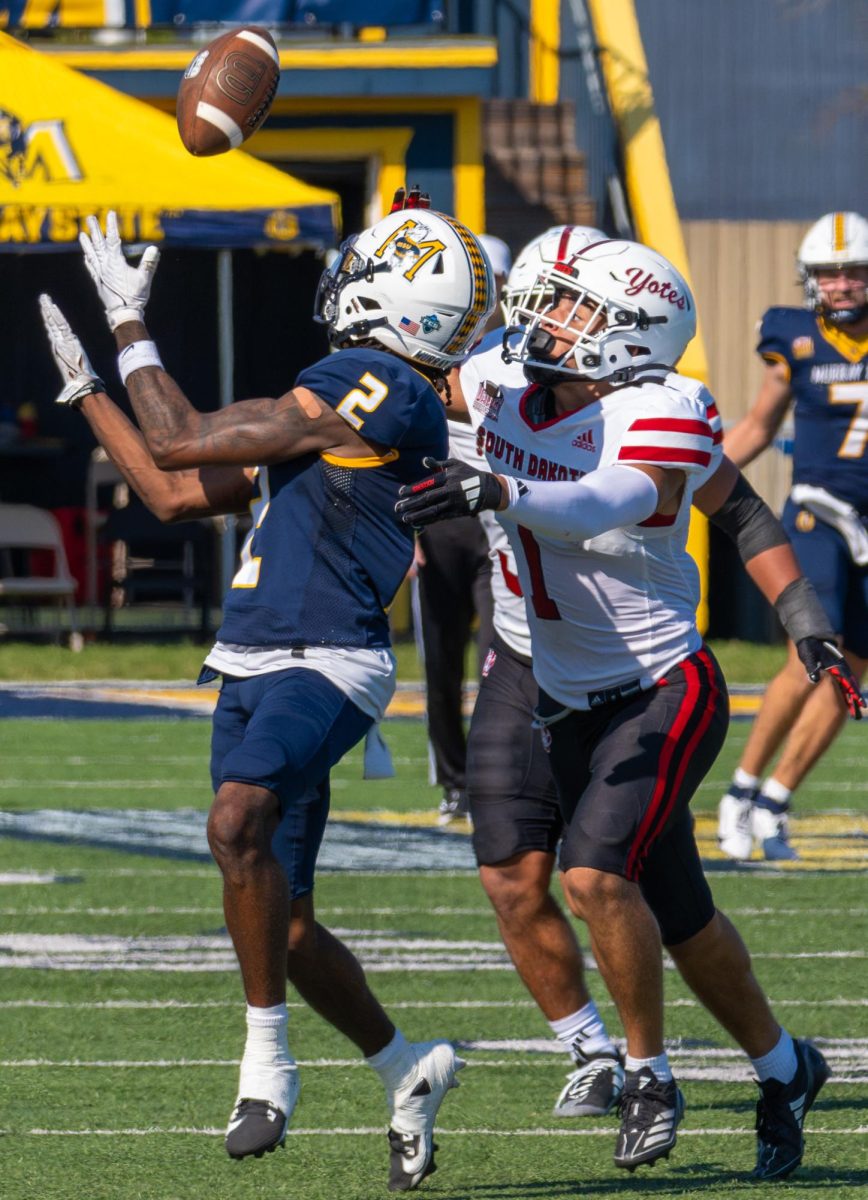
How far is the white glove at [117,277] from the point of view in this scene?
4367mm

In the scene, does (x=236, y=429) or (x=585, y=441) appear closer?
(x=236, y=429)

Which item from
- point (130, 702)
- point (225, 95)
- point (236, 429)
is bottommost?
point (130, 702)

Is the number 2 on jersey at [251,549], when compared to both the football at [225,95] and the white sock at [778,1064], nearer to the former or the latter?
the football at [225,95]

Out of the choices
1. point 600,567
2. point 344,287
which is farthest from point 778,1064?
point 344,287

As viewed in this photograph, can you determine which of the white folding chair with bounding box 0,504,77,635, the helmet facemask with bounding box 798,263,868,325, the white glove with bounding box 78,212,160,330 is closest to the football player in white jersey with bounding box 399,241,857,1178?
the white glove with bounding box 78,212,160,330

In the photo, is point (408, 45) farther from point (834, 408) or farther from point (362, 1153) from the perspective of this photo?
point (362, 1153)

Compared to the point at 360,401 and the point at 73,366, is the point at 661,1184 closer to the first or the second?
the point at 360,401

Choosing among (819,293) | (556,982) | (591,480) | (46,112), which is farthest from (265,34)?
(46,112)

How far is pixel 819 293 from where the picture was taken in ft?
27.0

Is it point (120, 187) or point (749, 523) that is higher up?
point (749, 523)

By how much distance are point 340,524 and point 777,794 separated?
3978 millimetres

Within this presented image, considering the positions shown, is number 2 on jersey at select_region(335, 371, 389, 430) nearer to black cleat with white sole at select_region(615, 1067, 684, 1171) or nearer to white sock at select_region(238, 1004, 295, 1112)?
white sock at select_region(238, 1004, 295, 1112)

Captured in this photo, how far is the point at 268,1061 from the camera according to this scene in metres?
4.00

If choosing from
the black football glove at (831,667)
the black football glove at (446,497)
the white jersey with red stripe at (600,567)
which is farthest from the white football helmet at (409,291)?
the black football glove at (831,667)
